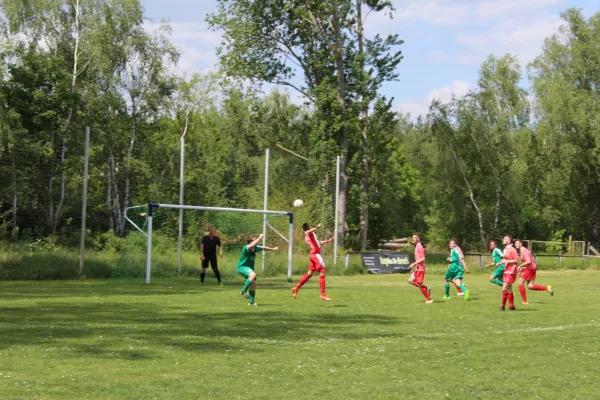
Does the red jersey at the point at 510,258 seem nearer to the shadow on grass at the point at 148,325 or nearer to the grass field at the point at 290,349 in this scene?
the grass field at the point at 290,349

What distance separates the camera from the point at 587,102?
66.8 metres

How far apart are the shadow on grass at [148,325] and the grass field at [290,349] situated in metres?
0.03

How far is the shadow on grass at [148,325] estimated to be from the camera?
12.7 metres

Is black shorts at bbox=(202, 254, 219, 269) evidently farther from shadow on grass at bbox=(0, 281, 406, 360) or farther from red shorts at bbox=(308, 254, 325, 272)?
red shorts at bbox=(308, 254, 325, 272)

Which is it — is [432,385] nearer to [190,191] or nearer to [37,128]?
[190,191]

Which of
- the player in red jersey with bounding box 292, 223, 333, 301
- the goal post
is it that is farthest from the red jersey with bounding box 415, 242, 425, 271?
the goal post

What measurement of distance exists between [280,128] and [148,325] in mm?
42544

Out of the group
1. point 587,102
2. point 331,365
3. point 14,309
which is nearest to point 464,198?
point 587,102

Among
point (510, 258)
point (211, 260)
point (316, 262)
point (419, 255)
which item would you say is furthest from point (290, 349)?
point (211, 260)

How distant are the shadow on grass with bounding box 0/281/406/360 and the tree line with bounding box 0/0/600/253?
13.2 metres

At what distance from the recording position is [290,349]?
41.5 feet

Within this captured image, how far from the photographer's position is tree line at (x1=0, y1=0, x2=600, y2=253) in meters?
38.4

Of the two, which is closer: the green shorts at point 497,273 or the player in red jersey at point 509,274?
the player in red jersey at point 509,274

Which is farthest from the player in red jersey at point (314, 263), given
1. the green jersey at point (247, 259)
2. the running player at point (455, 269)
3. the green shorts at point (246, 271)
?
the running player at point (455, 269)
